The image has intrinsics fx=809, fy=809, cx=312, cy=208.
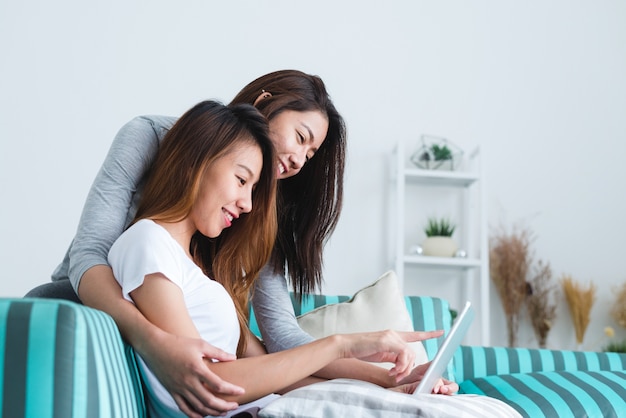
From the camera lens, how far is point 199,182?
1517 millimetres

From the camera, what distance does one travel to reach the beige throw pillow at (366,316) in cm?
225

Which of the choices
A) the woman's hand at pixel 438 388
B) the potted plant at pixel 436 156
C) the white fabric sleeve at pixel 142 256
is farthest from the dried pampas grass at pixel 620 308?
the white fabric sleeve at pixel 142 256

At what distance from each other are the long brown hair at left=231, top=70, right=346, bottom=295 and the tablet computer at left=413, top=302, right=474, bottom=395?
24.2 inches

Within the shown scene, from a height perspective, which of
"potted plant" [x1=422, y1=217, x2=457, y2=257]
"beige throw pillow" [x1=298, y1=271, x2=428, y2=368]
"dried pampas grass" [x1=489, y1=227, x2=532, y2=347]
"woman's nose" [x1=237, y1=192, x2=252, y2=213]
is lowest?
"dried pampas grass" [x1=489, y1=227, x2=532, y2=347]

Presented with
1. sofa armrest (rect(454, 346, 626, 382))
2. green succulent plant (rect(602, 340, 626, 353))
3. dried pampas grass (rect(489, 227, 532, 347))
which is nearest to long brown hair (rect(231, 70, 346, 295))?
sofa armrest (rect(454, 346, 626, 382))

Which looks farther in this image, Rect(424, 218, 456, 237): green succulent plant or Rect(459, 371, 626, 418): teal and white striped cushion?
Rect(424, 218, 456, 237): green succulent plant

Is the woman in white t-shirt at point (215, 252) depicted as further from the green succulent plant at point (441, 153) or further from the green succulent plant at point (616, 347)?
the green succulent plant at point (616, 347)

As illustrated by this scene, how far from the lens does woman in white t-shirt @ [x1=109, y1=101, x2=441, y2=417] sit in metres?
1.33

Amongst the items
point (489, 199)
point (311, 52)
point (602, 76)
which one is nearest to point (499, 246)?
point (489, 199)

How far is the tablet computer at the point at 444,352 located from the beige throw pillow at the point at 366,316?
0.72 m

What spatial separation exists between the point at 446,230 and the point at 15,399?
3.22 metres

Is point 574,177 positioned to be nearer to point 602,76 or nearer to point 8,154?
point 602,76

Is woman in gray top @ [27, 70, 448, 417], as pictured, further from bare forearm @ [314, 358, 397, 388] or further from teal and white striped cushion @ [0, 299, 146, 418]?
teal and white striped cushion @ [0, 299, 146, 418]

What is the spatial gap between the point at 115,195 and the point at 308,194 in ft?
2.03
